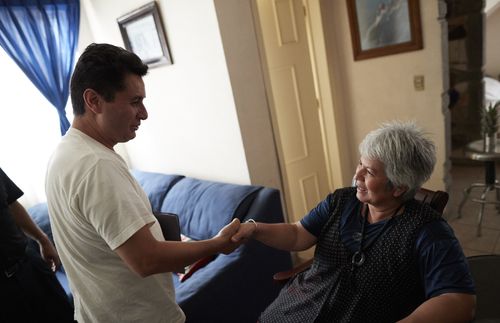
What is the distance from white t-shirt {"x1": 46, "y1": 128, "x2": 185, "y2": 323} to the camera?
0.87 meters

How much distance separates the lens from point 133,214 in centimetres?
88

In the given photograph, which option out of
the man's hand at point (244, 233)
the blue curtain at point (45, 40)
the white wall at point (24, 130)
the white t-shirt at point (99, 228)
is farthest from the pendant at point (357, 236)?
the white wall at point (24, 130)

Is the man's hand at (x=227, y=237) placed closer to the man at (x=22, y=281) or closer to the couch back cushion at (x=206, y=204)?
the couch back cushion at (x=206, y=204)

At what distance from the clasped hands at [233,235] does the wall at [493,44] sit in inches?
209

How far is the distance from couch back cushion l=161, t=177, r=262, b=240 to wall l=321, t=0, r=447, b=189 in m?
1.58

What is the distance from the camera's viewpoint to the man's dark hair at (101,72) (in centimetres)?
93

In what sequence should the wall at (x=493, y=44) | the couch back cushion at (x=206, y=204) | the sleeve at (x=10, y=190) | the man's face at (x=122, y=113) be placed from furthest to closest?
the wall at (x=493, y=44), the couch back cushion at (x=206, y=204), the sleeve at (x=10, y=190), the man's face at (x=122, y=113)

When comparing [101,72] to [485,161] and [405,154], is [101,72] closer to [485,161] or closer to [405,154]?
[405,154]

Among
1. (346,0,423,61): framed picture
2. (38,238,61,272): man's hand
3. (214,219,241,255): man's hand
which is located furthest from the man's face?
(346,0,423,61): framed picture

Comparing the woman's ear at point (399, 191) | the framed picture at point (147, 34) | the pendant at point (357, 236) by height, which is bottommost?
the pendant at point (357, 236)

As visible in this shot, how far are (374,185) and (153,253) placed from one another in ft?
2.41

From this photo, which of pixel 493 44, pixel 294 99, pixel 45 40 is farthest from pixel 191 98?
pixel 493 44

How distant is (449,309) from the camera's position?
3.11ft

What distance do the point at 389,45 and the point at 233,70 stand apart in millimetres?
1573
